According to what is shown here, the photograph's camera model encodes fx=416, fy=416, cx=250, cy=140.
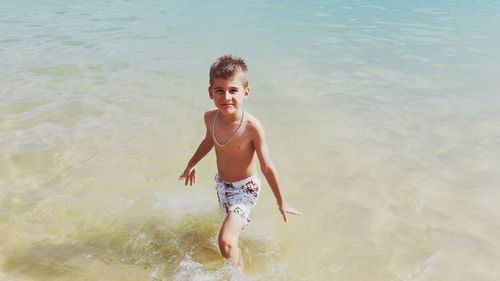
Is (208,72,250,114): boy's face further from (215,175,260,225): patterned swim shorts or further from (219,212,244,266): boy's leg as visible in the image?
(219,212,244,266): boy's leg

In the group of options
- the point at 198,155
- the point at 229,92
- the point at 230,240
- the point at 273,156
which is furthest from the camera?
the point at 273,156

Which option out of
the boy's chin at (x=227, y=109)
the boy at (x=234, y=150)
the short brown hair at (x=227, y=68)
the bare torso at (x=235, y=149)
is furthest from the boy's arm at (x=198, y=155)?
the short brown hair at (x=227, y=68)

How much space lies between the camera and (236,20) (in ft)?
41.2

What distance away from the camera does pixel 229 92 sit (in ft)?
9.18

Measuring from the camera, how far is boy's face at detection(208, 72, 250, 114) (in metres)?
2.77

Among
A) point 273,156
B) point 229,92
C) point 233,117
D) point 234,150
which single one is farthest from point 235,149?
point 273,156

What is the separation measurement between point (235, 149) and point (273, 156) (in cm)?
163

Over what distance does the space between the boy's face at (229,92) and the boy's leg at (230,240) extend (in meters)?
0.76

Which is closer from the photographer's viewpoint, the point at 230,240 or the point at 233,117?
the point at 230,240

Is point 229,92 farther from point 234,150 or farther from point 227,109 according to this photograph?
point 234,150

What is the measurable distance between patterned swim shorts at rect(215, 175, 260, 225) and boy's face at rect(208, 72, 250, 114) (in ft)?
1.91

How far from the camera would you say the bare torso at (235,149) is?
295 centimetres

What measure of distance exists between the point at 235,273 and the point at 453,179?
258cm

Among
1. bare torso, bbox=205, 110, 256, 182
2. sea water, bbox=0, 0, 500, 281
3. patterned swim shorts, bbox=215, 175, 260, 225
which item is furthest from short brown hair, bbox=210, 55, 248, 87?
sea water, bbox=0, 0, 500, 281
